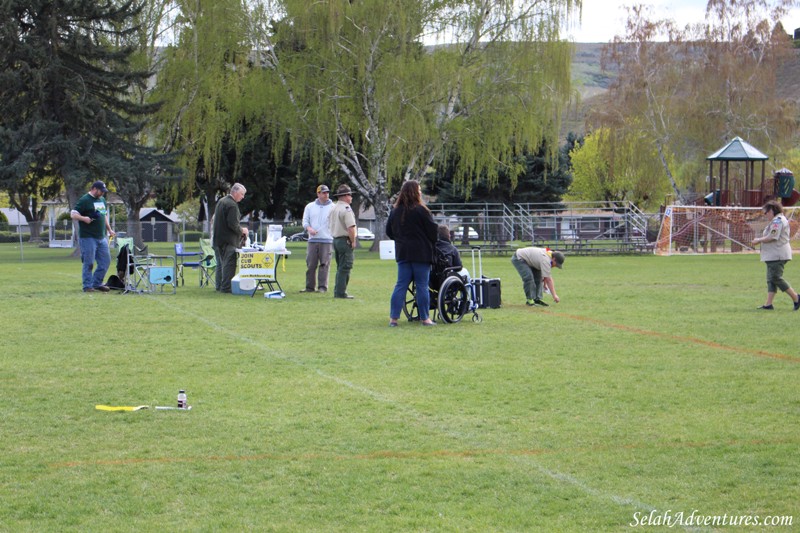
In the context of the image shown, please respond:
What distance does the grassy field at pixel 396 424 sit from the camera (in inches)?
222

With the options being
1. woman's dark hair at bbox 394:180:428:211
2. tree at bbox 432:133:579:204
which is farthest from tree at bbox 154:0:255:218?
woman's dark hair at bbox 394:180:428:211

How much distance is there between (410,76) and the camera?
39.7 metres

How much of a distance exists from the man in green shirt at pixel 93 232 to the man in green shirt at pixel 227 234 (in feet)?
6.58

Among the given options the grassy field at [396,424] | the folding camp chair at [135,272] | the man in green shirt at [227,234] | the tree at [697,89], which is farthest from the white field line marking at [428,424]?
the tree at [697,89]

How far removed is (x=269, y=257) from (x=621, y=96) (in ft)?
176

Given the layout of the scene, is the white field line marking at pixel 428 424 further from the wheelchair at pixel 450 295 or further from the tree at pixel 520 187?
the tree at pixel 520 187

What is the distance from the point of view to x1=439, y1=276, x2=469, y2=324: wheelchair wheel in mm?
14516

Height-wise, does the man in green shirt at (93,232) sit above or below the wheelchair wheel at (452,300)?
above

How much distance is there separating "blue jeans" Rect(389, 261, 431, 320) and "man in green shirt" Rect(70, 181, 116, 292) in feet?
23.8

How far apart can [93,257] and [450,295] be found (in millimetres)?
8341

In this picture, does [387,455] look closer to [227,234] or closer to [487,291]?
[487,291]

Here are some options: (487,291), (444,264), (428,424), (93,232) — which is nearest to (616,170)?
(93,232)

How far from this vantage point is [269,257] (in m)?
19.4

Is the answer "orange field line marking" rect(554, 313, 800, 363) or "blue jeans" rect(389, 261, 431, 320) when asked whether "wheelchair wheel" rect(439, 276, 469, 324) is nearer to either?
"blue jeans" rect(389, 261, 431, 320)
